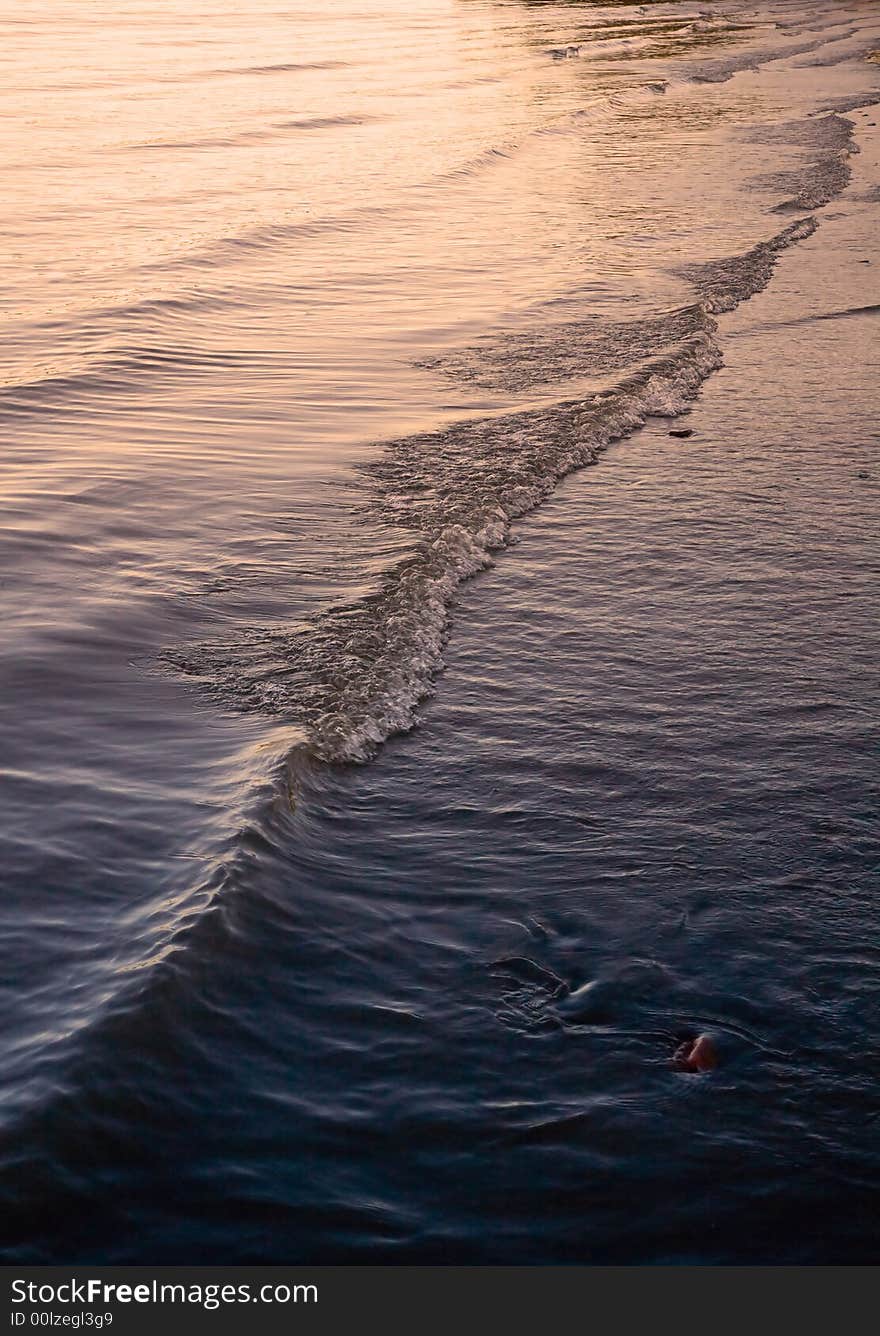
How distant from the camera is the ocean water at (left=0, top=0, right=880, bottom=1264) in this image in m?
3.23

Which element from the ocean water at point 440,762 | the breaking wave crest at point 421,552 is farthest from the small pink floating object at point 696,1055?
the breaking wave crest at point 421,552

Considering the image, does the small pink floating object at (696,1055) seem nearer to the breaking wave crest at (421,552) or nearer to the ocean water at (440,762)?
the ocean water at (440,762)

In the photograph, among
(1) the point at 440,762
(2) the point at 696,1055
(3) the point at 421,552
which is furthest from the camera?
(3) the point at 421,552

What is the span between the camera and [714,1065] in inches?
137

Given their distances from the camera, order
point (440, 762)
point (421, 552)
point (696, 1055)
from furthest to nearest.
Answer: point (421, 552), point (440, 762), point (696, 1055)

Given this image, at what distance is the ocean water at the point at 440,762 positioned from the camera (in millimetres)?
3227

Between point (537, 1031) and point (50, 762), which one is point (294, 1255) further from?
point (50, 762)

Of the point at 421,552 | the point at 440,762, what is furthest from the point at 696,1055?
the point at 421,552

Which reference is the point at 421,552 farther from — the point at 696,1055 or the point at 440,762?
the point at 696,1055

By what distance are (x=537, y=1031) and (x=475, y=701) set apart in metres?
2.05

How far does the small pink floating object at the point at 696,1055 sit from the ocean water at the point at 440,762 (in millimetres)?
30

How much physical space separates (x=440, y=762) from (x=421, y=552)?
7.10 ft

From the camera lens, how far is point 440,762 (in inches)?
197

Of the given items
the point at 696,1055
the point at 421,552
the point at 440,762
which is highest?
the point at 421,552
